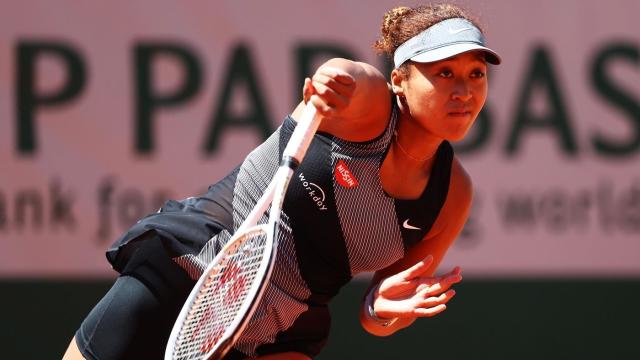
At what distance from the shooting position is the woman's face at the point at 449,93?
9.59ft

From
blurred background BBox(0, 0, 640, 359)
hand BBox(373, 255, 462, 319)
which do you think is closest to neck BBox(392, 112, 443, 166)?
hand BBox(373, 255, 462, 319)

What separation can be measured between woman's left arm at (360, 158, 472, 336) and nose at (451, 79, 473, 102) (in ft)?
1.09

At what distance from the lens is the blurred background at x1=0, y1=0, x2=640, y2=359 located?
5281 mm

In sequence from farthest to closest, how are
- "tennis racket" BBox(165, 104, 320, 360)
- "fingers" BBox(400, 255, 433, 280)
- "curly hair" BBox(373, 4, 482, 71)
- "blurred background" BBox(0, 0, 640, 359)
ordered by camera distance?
"blurred background" BBox(0, 0, 640, 359) < "curly hair" BBox(373, 4, 482, 71) < "fingers" BBox(400, 255, 433, 280) < "tennis racket" BBox(165, 104, 320, 360)

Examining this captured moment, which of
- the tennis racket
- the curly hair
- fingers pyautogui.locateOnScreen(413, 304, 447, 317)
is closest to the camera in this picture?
the tennis racket

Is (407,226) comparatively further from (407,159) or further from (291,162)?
(291,162)

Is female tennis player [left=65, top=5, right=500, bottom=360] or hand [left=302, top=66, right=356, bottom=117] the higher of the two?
hand [left=302, top=66, right=356, bottom=117]

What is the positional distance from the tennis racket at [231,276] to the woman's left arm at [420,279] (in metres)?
0.38

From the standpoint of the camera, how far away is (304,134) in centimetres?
276

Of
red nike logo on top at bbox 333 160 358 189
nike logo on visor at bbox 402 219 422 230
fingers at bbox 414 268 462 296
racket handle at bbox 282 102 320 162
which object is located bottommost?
fingers at bbox 414 268 462 296

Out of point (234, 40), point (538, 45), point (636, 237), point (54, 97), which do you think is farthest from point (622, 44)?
point (54, 97)

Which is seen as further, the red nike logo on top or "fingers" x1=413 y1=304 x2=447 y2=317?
the red nike logo on top

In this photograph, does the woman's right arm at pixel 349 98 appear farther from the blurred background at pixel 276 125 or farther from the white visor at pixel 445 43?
the blurred background at pixel 276 125

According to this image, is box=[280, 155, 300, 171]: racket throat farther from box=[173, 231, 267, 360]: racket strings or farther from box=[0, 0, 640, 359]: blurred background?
box=[0, 0, 640, 359]: blurred background
